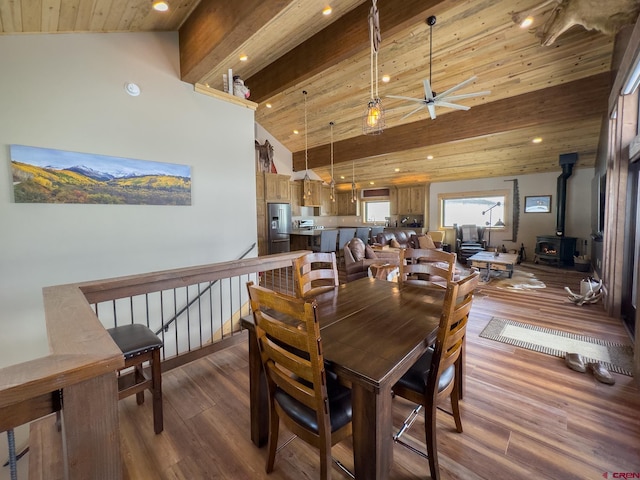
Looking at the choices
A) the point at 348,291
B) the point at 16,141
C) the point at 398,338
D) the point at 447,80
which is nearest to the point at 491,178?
the point at 447,80

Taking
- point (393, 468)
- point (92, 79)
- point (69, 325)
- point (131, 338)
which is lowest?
point (393, 468)

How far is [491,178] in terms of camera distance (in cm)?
814

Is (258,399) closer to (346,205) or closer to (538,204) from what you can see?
(538,204)

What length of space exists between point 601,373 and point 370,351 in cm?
237

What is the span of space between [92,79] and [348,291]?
3.19 meters

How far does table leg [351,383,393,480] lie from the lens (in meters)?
1.08

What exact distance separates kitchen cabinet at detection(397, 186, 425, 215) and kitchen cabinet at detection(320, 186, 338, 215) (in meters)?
2.47

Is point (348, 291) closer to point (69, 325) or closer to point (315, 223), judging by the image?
point (69, 325)

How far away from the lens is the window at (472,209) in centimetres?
823

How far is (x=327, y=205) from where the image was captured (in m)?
10.6

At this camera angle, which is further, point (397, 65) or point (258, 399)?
point (397, 65)

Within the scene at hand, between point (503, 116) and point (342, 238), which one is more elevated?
point (503, 116)

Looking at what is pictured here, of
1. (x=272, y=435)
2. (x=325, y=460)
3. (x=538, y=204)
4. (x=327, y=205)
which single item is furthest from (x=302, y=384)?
(x=327, y=205)

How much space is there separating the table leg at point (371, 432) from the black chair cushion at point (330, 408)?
110 millimetres
